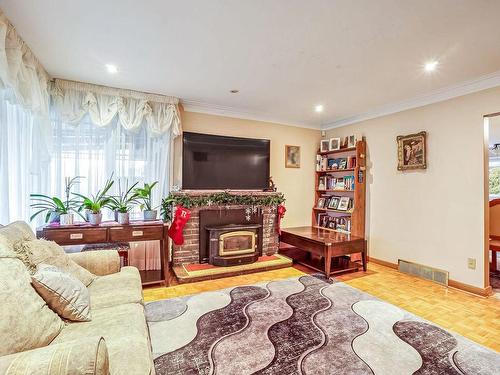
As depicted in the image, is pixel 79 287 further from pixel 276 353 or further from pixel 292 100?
pixel 292 100

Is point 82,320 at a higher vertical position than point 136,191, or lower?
lower

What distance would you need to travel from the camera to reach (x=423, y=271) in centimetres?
347

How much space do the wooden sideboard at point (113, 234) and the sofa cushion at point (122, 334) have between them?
137 cm

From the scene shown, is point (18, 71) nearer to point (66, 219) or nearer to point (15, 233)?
point (15, 233)

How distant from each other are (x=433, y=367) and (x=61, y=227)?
3.35 metres

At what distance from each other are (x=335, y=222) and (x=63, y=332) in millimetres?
4065

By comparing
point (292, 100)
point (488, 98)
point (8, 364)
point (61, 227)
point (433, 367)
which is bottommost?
point (433, 367)

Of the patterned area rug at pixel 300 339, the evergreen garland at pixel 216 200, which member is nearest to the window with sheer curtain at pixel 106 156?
the evergreen garland at pixel 216 200

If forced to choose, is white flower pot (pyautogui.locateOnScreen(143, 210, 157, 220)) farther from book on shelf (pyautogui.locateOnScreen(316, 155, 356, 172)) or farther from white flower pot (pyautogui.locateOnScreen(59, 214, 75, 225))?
book on shelf (pyautogui.locateOnScreen(316, 155, 356, 172))

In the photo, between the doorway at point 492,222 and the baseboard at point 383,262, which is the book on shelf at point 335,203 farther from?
the doorway at point 492,222

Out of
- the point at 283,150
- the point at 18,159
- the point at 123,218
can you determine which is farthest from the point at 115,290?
the point at 283,150

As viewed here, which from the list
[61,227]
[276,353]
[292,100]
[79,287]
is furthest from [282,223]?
[79,287]

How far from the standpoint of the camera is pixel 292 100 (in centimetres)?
373

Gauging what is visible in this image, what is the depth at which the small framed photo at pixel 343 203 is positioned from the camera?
439cm
